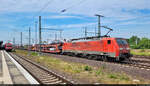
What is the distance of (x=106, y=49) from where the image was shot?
63.8ft

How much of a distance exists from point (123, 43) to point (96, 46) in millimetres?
3778

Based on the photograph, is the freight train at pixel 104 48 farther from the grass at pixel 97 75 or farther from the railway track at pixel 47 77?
the railway track at pixel 47 77

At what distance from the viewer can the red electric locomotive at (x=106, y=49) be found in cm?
1809

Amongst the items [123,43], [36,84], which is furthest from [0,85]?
[123,43]

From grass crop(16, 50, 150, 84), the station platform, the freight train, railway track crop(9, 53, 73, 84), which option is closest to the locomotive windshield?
the freight train

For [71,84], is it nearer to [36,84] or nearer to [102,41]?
[36,84]

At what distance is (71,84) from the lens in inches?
293

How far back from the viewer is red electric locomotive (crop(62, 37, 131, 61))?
18.1 metres

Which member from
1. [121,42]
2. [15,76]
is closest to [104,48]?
[121,42]

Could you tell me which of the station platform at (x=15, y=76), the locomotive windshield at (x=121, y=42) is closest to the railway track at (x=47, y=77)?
the station platform at (x=15, y=76)

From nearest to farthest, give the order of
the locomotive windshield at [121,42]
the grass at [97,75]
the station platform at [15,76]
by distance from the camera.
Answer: the station platform at [15,76]
the grass at [97,75]
the locomotive windshield at [121,42]

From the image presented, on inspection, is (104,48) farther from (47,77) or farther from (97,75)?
(47,77)

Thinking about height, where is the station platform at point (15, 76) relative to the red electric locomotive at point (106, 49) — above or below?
below

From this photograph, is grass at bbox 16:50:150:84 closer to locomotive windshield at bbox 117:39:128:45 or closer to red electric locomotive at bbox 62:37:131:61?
red electric locomotive at bbox 62:37:131:61
